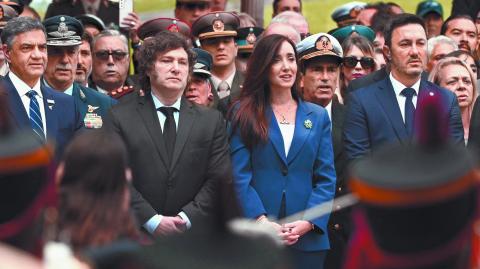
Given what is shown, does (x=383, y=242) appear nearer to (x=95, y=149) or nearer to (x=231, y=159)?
(x=95, y=149)

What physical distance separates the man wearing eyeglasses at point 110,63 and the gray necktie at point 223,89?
2.32 ft

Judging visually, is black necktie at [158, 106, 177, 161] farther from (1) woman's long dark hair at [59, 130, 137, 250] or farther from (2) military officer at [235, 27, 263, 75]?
(1) woman's long dark hair at [59, 130, 137, 250]

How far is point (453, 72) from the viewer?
9.09 m

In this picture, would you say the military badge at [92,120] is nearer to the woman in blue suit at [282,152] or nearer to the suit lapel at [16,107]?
the suit lapel at [16,107]

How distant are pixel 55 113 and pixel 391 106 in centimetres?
226

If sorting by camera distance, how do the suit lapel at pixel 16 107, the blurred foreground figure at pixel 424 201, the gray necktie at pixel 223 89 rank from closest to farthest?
the blurred foreground figure at pixel 424 201 < the suit lapel at pixel 16 107 < the gray necktie at pixel 223 89

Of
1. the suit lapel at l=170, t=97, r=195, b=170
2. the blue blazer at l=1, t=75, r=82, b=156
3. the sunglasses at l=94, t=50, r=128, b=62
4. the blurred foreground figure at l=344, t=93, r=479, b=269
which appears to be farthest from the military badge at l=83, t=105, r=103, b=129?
the blurred foreground figure at l=344, t=93, r=479, b=269

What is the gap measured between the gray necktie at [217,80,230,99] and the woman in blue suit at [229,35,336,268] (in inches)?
65.5

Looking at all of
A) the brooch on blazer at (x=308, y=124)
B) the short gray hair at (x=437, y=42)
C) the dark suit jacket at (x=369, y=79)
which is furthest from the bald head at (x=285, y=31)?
the brooch on blazer at (x=308, y=124)

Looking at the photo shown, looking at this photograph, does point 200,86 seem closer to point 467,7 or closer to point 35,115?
point 35,115

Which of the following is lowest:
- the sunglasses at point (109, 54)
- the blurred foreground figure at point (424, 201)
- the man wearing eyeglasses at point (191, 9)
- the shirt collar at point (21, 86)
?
the sunglasses at point (109, 54)

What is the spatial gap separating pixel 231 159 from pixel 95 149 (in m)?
3.59

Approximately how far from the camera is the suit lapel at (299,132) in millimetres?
7680

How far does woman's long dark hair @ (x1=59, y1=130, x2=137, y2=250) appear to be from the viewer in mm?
4078
